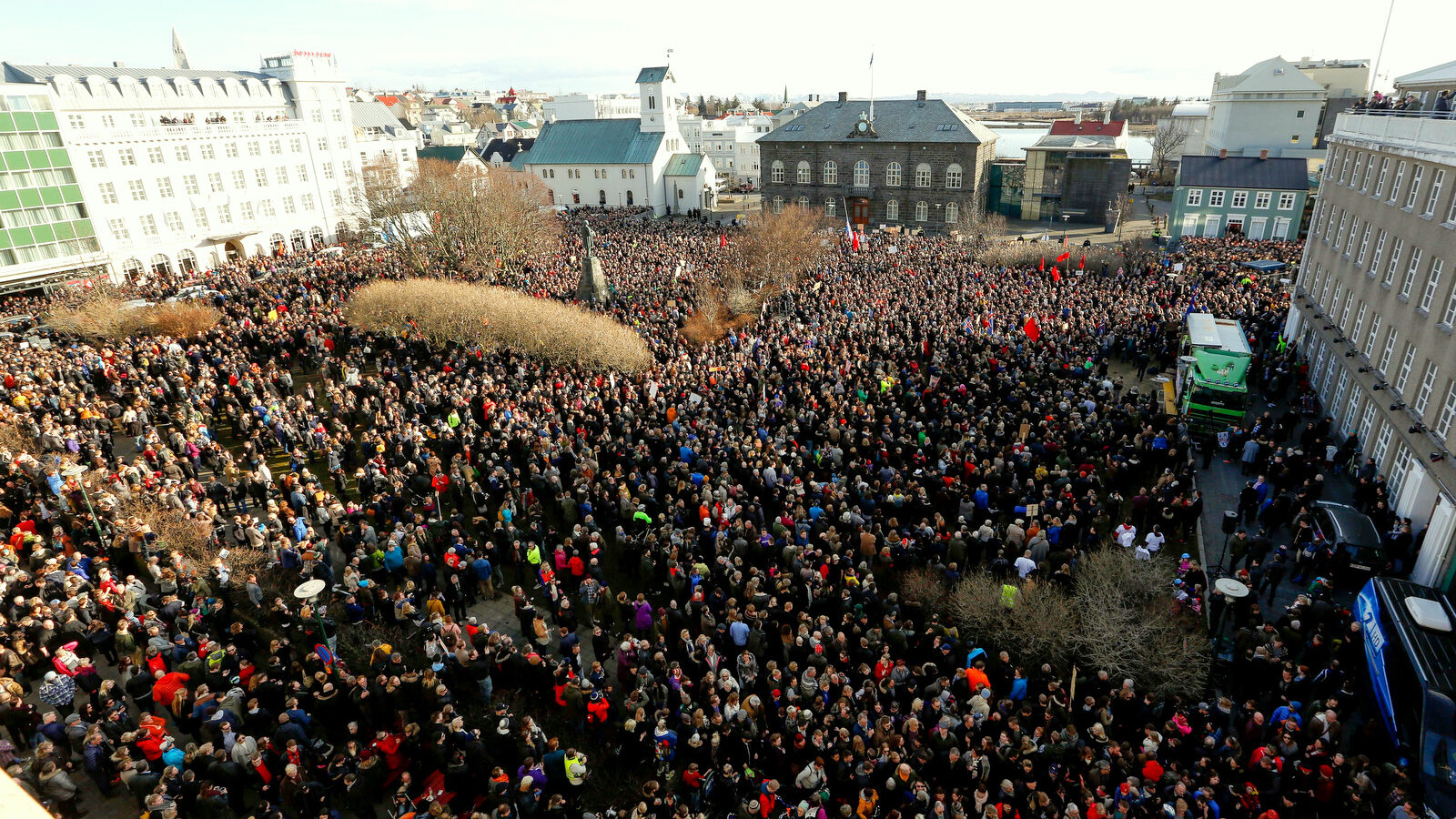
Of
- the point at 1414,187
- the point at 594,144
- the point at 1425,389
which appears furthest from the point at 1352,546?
the point at 594,144

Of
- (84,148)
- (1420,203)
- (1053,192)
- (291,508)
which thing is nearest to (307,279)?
(84,148)

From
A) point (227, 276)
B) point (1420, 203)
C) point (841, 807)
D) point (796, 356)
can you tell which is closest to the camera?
point (841, 807)

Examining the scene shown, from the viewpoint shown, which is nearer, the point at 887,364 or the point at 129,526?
the point at 129,526

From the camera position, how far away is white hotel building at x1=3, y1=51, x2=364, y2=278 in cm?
3903

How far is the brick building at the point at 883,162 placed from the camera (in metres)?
56.2

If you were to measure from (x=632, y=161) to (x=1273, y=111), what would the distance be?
176 ft

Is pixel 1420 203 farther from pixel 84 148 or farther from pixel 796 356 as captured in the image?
pixel 84 148

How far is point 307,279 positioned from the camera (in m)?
35.8

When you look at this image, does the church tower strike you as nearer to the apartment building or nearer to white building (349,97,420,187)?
white building (349,97,420,187)

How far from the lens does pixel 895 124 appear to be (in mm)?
57906

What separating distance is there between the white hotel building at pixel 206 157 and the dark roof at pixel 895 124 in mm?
34075

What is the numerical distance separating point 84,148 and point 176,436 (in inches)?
1240

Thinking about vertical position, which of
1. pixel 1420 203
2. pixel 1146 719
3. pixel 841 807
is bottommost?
pixel 1146 719

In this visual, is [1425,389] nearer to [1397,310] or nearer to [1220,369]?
[1397,310]
